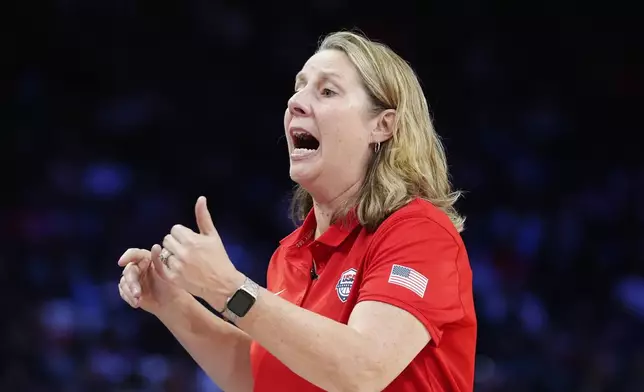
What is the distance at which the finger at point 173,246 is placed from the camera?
208cm

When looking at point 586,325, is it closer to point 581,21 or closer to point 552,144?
point 552,144

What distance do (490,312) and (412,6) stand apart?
3915 mm

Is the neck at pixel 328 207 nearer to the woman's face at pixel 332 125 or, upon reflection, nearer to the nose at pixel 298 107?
the woman's face at pixel 332 125

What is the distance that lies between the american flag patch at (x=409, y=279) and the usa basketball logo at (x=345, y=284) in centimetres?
18

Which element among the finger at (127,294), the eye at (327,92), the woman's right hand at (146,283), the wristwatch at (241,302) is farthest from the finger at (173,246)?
the eye at (327,92)

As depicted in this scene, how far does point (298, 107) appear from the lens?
2.59m

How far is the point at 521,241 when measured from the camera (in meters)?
7.01

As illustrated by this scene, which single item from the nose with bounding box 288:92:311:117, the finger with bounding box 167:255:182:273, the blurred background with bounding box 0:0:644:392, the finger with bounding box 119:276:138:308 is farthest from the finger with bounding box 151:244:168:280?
the blurred background with bounding box 0:0:644:392

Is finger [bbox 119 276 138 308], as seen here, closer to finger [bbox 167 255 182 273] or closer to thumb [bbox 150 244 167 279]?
thumb [bbox 150 244 167 279]

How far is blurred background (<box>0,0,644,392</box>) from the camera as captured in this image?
623cm

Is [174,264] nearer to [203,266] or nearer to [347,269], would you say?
[203,266]

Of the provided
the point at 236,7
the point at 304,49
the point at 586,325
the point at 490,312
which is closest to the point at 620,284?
the point at 586,325

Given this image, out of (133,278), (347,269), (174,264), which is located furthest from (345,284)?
(133,278)

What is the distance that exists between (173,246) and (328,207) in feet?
2.24
